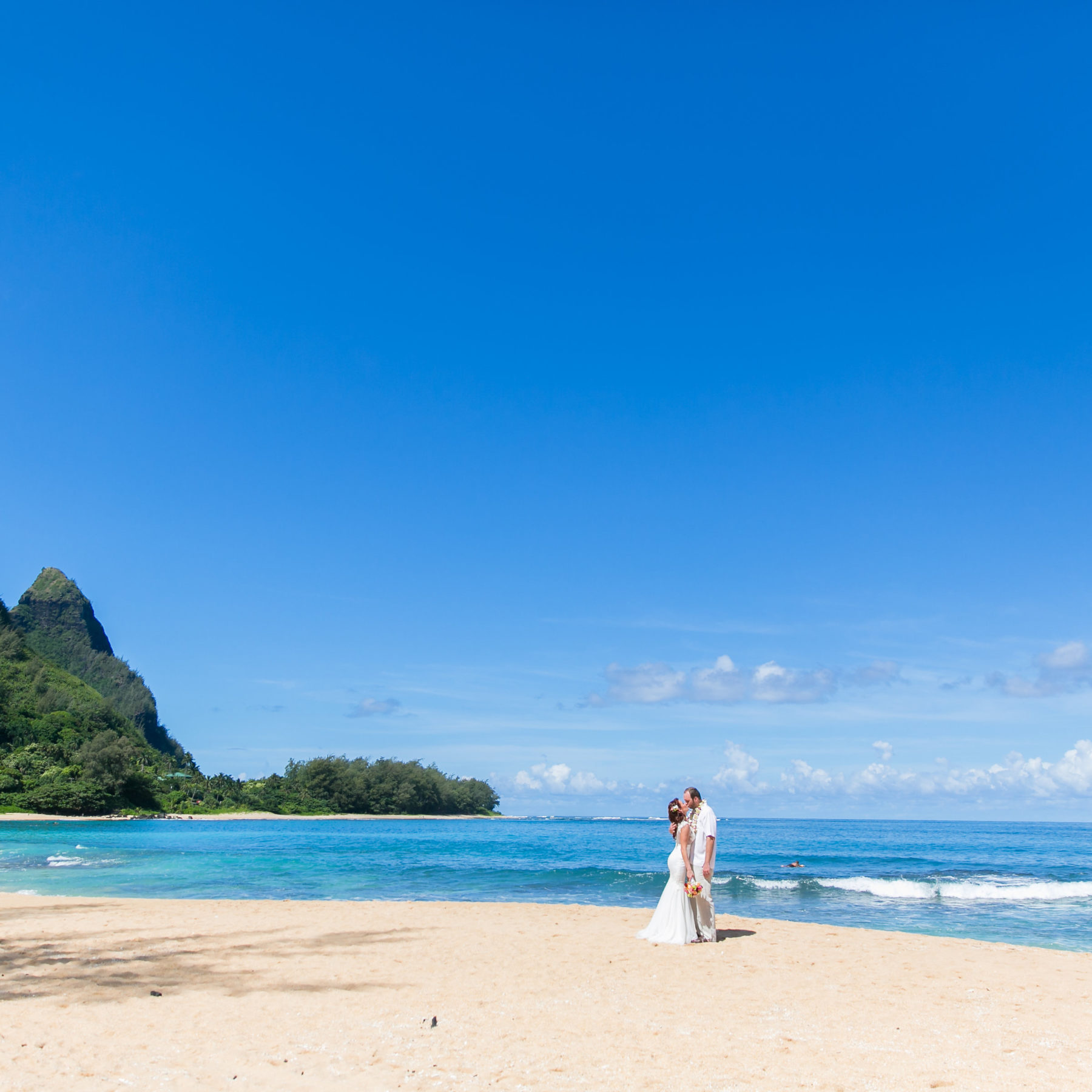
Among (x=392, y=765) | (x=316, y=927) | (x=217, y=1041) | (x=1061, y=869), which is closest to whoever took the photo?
(x=217, y=1041)

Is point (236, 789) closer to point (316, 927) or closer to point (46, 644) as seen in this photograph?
point (46, 644)

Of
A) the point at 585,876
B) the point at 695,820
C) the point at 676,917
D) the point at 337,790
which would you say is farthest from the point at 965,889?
the point at 337,790

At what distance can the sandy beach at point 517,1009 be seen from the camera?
7.05 metres

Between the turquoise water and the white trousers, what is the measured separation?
6.84m

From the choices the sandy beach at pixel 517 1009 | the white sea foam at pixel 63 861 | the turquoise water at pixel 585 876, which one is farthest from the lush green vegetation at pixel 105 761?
the sandy beach at pixel 517 1009

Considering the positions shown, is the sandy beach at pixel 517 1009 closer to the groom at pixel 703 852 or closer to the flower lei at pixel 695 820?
the groom at pixel 703 852

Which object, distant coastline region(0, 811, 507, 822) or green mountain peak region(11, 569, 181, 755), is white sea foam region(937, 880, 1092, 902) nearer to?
distant coastline region(0, 811, 507, 822)

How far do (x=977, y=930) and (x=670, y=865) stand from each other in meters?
10.2

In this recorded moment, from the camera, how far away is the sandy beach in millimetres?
7051

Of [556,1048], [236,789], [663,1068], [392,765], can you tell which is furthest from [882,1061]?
[392,765]

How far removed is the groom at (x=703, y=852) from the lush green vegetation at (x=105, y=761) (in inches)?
3320

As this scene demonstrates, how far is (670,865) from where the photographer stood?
14.5 meters

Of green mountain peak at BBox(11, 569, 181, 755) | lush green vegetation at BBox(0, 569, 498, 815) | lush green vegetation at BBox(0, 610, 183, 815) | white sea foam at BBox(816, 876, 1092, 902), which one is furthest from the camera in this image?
green mountain peak at BBox(11, 569, 181, 755)

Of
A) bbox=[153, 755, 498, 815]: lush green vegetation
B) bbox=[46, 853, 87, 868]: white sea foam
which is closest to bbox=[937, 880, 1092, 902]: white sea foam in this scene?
bbox=[46, 853, 87, 868]: white sea foam
